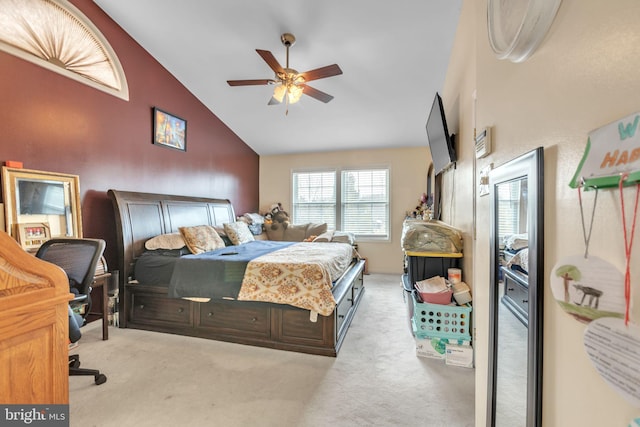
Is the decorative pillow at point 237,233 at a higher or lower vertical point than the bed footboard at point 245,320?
higher

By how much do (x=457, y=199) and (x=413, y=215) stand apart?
8.48 ft

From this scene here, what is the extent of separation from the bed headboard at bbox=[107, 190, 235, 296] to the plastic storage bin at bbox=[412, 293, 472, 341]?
3.00 m

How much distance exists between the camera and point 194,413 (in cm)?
170

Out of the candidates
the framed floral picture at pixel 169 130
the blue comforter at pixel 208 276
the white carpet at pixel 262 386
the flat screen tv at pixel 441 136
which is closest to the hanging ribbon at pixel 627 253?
the white carpet at pixel 262 386

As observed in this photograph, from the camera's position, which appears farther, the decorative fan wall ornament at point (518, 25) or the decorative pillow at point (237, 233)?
the decorative pillow at point (237, 233)

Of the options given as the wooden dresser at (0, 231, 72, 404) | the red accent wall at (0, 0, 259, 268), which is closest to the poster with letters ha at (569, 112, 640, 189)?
the wooden dresser at (0, 231, 72, 404)

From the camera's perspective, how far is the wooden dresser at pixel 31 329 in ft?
2.22

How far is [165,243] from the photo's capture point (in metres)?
3.07

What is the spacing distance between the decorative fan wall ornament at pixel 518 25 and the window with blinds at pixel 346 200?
4578mm

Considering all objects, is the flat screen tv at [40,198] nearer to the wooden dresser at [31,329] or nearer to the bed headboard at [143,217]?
the bed headboard at [143,217]

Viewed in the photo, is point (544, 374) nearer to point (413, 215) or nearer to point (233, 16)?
point (233, 16)

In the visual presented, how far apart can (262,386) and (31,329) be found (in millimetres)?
1572

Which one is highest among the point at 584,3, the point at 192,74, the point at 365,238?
the point at 192,74

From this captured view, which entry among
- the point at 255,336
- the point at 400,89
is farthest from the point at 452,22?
the point at 255,336
